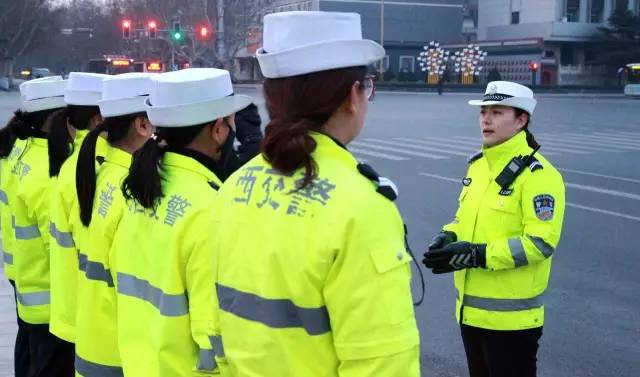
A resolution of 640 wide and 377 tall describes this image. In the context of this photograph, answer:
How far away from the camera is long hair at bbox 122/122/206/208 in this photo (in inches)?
99.1

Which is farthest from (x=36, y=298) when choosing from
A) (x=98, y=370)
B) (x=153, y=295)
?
(x=153, y=295)

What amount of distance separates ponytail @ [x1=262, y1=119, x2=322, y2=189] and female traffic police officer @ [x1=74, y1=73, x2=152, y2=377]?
1069 millimetres

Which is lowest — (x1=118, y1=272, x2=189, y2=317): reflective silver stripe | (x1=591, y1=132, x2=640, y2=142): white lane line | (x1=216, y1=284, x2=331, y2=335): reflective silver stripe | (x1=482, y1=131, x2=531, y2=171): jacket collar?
(x1=591, y1=132, x2=640, y2=142): white lane line

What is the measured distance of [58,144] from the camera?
3.86 m

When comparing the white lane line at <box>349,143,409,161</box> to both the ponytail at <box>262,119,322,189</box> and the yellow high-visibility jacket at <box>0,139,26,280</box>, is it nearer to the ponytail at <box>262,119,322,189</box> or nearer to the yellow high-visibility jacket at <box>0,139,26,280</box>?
the yellow high-visibility jacket at <box>0,139,26,280</box>

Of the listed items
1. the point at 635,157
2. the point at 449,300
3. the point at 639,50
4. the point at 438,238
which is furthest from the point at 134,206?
the point at 639,50

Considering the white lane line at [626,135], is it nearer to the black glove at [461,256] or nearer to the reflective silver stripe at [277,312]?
the black glove at [461,256]

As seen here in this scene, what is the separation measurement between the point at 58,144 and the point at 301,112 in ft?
7.40

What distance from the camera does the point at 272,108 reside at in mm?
2021

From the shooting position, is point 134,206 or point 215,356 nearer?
point 215,356

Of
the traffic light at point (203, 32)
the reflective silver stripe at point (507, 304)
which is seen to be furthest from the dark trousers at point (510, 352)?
the traffic light at point (203, 32)

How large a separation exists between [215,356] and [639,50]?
72.5m

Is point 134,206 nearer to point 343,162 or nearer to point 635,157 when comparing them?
point 343,162

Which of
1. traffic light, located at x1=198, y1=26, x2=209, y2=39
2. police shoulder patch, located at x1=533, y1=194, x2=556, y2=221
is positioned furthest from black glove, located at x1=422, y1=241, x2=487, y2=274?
traffic light, located at x1=198, y1=26, x2=209, y2=39
